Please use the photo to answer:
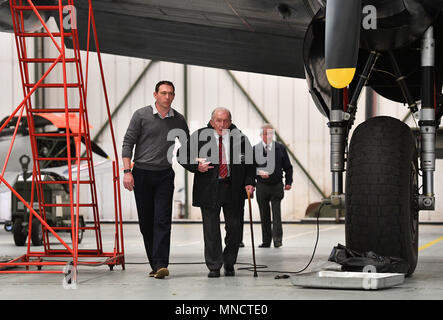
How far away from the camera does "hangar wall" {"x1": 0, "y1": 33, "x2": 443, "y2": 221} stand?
20.5 m

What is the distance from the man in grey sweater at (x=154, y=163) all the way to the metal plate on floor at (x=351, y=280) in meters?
1.62

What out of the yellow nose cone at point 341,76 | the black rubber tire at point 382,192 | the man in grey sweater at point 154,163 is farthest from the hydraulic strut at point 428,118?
the man in grey sweater at point 154,163

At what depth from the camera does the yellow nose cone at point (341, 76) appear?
5371 mm

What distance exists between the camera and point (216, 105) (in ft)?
69.6

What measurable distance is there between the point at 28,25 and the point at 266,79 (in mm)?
13947

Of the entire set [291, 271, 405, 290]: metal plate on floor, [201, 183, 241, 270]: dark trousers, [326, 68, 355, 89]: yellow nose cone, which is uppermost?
[326, 68, 355, 89]: yellow nose cone

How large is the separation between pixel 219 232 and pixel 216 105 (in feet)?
47.3

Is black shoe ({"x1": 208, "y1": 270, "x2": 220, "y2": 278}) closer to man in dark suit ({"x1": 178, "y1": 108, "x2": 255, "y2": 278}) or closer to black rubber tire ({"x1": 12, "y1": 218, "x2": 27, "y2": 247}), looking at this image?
man in dark suit ({"x1": 178, "y1": 108, "x2": 255, "y2": 278})

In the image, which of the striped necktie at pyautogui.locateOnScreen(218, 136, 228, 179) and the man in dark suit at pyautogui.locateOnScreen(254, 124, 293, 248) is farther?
the man in dark suit at pyautogui.locateOnScreen(254, 124, 293, 248)

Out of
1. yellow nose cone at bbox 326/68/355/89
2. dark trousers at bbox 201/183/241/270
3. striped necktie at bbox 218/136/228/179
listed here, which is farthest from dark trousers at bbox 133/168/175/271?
yellow nose cone at bbox 326/68/355/89

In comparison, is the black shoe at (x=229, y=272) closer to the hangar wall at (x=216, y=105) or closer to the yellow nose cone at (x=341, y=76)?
the yellow nose cone at (x=341, y=76)

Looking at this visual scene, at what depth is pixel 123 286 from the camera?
20.1 feet

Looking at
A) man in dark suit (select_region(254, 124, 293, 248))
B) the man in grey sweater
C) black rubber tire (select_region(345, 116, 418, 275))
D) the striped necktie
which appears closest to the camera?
black rubber tire (select_region(345, 116, 418, 275))

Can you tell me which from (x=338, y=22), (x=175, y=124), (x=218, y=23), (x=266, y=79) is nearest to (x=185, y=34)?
(x=218, y=23)
